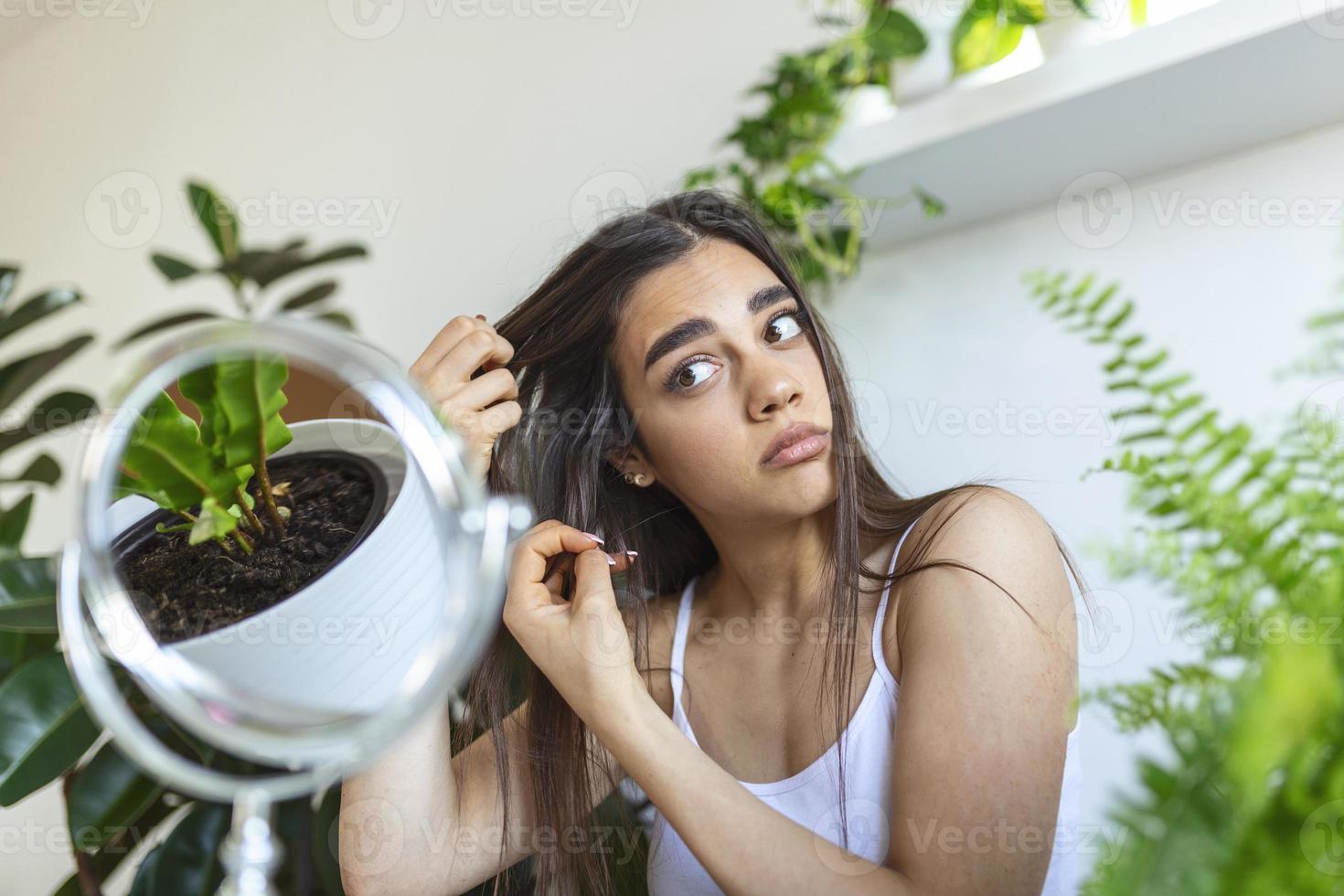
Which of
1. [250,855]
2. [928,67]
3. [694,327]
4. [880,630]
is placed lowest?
[880,630]

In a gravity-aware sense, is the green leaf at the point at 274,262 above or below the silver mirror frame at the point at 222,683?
above

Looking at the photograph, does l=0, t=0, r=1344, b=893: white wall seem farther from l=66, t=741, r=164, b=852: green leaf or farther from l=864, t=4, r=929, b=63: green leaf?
l=66, t=741, r=164, b=852: green leaf

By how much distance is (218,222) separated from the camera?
44.8 inches

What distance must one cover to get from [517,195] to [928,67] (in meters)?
0.86

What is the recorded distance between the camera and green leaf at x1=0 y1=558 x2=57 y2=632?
103 centimetres

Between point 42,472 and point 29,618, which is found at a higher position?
point 42,472

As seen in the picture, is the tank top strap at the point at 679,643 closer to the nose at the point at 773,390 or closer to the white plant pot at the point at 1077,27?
the nose at the point at 773,390

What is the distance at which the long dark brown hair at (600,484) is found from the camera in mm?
1081

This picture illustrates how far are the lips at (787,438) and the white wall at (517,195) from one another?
43cm

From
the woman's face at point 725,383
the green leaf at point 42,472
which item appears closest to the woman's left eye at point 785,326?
the woman's face at point 725,383

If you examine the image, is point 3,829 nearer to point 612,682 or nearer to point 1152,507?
point 612,682

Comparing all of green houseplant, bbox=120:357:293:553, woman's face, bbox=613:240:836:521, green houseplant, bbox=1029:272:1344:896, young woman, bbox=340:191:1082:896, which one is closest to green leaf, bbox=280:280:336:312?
young woman, bbox=340:191:1082:896

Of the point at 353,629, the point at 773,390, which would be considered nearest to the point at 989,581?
the point at 773,390

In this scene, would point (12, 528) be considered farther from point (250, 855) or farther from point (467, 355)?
point (250, 855)
